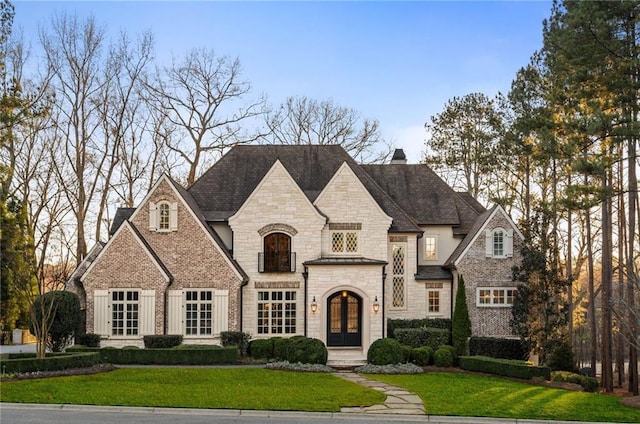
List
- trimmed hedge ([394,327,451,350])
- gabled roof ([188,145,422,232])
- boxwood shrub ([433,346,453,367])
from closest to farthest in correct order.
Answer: boxwood shrub ([433,346,453,367])
trimmed hedge ([394,327,451,350])
gabled roof ([188,145,422,232])

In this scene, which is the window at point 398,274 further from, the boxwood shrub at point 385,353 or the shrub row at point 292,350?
the shrub row at point 292,350

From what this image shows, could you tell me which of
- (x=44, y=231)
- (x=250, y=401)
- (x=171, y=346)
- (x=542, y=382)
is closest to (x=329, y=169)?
(x=171, y=346)

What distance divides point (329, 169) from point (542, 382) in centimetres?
1450

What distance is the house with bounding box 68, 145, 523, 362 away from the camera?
27.1 meters

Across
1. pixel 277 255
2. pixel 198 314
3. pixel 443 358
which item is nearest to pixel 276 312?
pixel 277 255

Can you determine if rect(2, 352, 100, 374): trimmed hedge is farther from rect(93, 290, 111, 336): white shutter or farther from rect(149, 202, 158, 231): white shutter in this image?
rect(149, 202, 158, 231): white shutter

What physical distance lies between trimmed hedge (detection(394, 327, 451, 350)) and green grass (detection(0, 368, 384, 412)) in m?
6.41

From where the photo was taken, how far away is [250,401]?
1650cm

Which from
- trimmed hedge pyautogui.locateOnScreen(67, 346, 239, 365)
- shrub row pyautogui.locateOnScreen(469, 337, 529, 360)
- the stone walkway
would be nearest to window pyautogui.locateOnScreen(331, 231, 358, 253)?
shrub row pyautogui.locateOnScreen(469, 337, 529, 360)

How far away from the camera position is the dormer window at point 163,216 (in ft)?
91.9

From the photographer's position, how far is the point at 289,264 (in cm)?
2862

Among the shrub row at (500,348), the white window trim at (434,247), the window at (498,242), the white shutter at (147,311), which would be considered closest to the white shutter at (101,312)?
the white shutter at (147,311)

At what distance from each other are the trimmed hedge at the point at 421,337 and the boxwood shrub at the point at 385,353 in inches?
122

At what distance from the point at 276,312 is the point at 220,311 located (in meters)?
2.42
